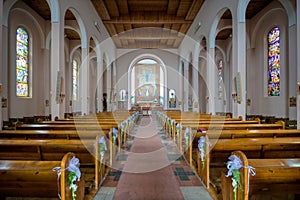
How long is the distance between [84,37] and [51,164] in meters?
9.37

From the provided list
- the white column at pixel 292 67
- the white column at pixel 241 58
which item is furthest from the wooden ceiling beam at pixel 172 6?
the white column at pixel 292 67

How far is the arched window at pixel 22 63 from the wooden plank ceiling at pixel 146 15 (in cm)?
131

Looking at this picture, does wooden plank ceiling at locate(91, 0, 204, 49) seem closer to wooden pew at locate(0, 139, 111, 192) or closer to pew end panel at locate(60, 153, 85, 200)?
wooden pew at locate(0, 139, 111, 192)

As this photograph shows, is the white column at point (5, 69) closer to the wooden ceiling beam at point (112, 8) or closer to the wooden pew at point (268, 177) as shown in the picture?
the wooden ceiling beam at point (112, 8)

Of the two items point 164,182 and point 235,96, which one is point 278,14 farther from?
point 164,182

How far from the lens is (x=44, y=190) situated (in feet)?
6.84

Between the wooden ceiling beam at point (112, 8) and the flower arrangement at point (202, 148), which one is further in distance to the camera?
the wooden ceiling beam at point (112, 8)

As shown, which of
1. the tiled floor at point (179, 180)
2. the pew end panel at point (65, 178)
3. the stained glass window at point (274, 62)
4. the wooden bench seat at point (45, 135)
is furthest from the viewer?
the stained glass window at point (274, 62)

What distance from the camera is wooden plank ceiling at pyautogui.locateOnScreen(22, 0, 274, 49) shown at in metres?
11.0

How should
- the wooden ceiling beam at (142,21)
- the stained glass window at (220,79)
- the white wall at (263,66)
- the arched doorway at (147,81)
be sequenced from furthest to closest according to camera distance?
the arched doorway at (147,81), the stained glass window at (220,79), the wooden ceiling beam at (142,21), the white wall at (263,66)

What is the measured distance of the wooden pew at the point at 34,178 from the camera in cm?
190

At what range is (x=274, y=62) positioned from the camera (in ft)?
34.8

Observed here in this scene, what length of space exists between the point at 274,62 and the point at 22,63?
1067 cm

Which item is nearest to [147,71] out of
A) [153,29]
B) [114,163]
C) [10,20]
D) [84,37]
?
[153,29]
